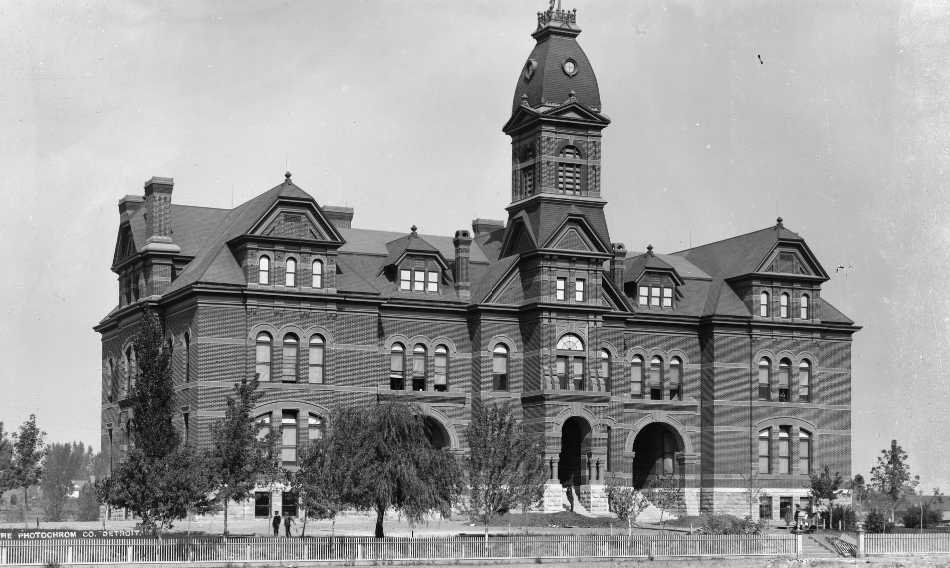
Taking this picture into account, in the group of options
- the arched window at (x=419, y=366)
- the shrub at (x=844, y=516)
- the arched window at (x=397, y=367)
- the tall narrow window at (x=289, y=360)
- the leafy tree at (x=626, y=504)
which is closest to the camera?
the leafy tree at (x=626, y=504)

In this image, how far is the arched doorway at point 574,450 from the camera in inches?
3295

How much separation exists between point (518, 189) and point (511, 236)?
297 centimetres

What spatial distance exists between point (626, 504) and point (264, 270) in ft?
65.8

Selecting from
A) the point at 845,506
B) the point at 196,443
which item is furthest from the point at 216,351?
the point at 845,506

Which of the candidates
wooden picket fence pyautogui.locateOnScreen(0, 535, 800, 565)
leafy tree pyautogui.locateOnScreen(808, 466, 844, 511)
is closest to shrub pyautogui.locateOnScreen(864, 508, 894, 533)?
leafy tree pyautogui.locateOnScreen(808, 466, 844, 511)

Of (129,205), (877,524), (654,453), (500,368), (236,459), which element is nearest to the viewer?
(236,459)

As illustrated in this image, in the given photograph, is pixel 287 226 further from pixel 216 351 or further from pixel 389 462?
pixel 389 462

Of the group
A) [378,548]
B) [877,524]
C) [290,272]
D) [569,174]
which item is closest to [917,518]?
[877,524]

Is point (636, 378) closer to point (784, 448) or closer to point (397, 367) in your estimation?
point (784, 448)

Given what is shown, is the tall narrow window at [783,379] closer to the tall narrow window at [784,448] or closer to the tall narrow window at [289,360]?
the tall narrow window at [784,448]

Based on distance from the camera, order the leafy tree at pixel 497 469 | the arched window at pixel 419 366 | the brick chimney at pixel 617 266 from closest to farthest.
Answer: the leafy tree at pixel 497 469 < the arched window at pixel 419 366 < the brick chimney at pixel 617 266

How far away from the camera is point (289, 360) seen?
78.1m

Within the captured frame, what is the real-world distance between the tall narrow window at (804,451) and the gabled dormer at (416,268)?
849 inches

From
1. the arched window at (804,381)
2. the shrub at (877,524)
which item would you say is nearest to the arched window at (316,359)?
the shrub at (877,524)
